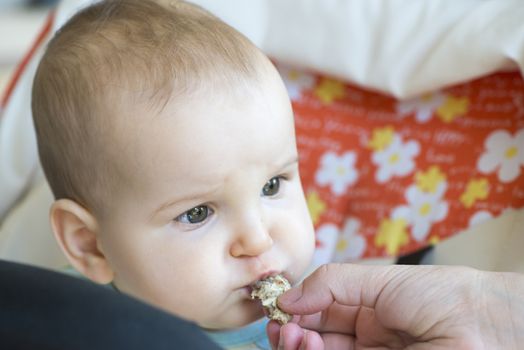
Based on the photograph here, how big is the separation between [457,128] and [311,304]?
434 millimetres

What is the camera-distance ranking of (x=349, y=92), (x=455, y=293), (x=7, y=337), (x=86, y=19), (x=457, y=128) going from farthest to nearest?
1. (x=349, y=92)
2. (x=457, y=128)
3. (x=86, y=19)
4. (x=455, y=293)
5. (x=7, y=337)

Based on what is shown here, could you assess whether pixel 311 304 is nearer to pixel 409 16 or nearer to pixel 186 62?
pixel 186 62

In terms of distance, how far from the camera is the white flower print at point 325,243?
1207mm

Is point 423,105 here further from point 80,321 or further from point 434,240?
point 80,321

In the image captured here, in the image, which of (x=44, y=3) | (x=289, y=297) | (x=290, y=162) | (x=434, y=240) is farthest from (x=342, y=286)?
(x=44, y=3)

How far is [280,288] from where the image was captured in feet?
2.89

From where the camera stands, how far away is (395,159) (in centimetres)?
121

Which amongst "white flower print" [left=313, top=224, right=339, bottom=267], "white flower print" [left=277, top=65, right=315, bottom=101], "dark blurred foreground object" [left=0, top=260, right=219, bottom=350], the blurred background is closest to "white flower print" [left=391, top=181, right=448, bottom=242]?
"white flower print" [left=313, top=224, right=339, bottom=267]

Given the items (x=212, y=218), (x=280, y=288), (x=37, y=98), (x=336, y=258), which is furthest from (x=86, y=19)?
(x=336, y=258)

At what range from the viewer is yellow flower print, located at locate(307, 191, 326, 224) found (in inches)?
48.9

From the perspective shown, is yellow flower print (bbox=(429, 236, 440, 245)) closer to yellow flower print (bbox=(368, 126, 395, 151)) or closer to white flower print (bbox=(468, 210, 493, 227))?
white flower print (bbox=(468, 210, 493, 227))

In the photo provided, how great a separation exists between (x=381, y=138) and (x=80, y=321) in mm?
777

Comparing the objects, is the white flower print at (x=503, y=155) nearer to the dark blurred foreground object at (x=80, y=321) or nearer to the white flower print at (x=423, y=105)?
the white flower print at (x=423, y=105)

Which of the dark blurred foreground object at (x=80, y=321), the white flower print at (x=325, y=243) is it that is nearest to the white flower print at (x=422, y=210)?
the white flower print at (x=325, y=243)
